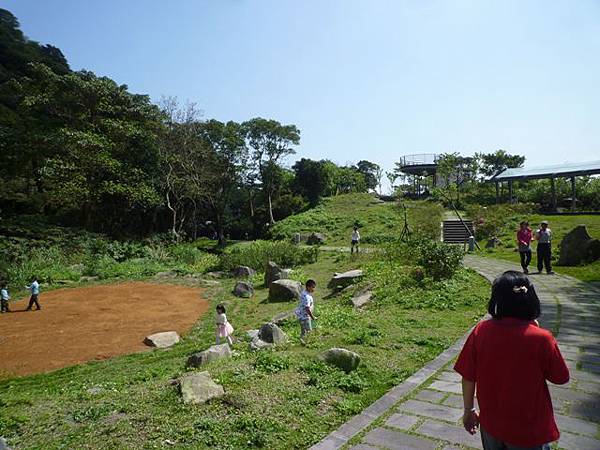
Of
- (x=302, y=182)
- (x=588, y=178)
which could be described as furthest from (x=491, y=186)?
(x=302, y=182)

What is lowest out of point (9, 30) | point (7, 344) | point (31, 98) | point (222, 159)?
point (7, 344)

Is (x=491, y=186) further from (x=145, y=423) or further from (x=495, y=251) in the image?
(x=145, y=423)

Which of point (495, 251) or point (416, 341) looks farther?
point (495, 251)

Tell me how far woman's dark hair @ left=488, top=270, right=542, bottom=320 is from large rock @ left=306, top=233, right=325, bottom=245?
2850 centimetres

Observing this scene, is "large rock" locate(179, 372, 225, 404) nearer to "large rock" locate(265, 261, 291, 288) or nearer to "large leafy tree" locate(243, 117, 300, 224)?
"large rock" locate(265, 261, 291, 288)

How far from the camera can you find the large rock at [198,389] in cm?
474

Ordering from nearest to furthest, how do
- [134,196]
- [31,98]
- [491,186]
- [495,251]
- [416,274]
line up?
[416,274] → [495,251] → [31,98] → [134,196] → [491,186]

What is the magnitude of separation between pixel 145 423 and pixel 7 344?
921 centimetres

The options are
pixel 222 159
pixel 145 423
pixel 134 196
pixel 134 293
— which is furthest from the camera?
pixel 222 159

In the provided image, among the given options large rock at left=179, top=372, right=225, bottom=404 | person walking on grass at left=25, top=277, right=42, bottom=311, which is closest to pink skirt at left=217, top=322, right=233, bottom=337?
large rock at left=179, top=372, right=225, bottom=404

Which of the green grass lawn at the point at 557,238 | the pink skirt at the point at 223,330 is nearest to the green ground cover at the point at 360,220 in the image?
the green grass lawn at the point at 557,238

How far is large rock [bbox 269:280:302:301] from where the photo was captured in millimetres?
14586

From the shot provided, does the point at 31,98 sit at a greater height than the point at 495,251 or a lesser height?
greater

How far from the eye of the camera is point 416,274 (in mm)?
12039
